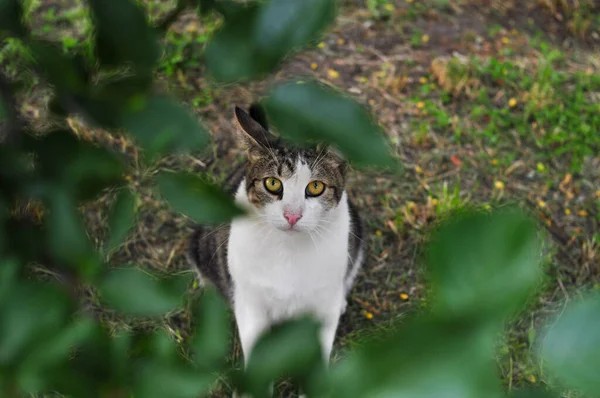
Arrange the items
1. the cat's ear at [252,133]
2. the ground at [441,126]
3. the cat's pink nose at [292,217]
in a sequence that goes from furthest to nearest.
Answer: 1. the ground at [441,126]
2. the cat's pink nose at [292,217]
3. the cat's ear at [252,133]

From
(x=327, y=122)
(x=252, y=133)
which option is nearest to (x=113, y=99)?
(x=327, y=122)

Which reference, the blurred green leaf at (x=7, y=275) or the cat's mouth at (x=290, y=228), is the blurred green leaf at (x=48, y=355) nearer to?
the blurred green leaf at (x=7, y=275)

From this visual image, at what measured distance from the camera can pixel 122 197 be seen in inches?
22.7

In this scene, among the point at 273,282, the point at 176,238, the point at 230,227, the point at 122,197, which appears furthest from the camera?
the point at 176,238

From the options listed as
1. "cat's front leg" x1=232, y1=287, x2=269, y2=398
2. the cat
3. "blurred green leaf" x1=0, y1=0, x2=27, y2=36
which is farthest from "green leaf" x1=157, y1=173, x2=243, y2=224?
"cat's front leg" x1=232, y1=287, x2=269, y2=398

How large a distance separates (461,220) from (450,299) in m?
0.03

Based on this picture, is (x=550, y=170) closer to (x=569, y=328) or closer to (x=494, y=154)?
(x=494, y=154)

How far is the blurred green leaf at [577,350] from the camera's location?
30 centimetres

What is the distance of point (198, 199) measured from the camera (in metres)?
0.48

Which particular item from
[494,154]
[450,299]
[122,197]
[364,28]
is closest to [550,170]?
[494,154]

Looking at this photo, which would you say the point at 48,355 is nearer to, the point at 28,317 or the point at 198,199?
the point at 28,317

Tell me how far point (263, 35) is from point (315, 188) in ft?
4.44

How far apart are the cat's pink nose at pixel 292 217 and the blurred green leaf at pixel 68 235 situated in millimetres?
1248

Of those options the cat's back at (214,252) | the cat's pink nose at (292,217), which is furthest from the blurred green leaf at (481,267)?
the cat's back at (214,252)
